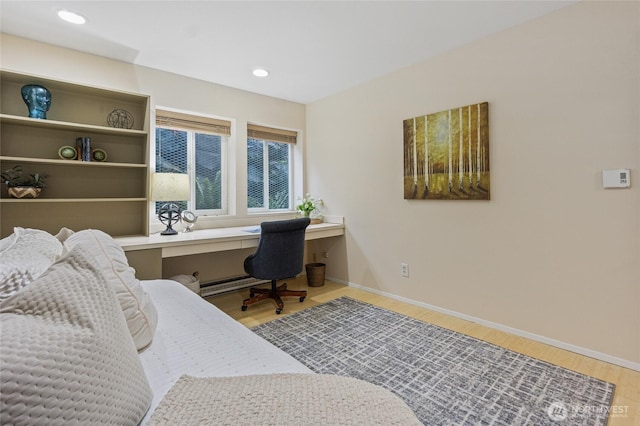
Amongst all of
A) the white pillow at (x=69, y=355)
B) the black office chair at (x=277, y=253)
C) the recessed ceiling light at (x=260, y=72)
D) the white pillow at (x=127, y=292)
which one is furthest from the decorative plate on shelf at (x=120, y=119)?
the white pillow at (x=69, y=355)

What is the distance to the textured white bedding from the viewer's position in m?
0.93

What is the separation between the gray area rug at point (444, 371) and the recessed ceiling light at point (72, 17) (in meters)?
2.61

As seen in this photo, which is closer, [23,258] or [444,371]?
[23,258]

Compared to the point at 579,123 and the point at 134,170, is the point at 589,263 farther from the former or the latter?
the point at 134,170

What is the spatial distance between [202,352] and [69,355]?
1.85ft

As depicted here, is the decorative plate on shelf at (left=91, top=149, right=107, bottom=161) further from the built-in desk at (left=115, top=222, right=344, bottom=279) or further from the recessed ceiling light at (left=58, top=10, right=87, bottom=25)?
the recessed ceiling light at (left=58, top=10, right=87, bottom=25)

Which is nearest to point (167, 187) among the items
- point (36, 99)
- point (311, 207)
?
point (36, 99)

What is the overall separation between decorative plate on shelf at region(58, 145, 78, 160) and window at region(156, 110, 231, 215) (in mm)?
730

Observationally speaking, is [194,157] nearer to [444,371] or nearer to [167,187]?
[167,187]

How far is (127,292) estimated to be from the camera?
1.04 meters

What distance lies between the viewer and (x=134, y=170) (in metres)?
2.89

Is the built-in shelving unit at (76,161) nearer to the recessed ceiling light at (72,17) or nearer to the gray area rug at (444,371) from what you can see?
the recessed ceiling light at (72,17)

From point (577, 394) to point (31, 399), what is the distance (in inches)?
89.7

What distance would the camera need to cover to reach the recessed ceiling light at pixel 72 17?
2.10 m
